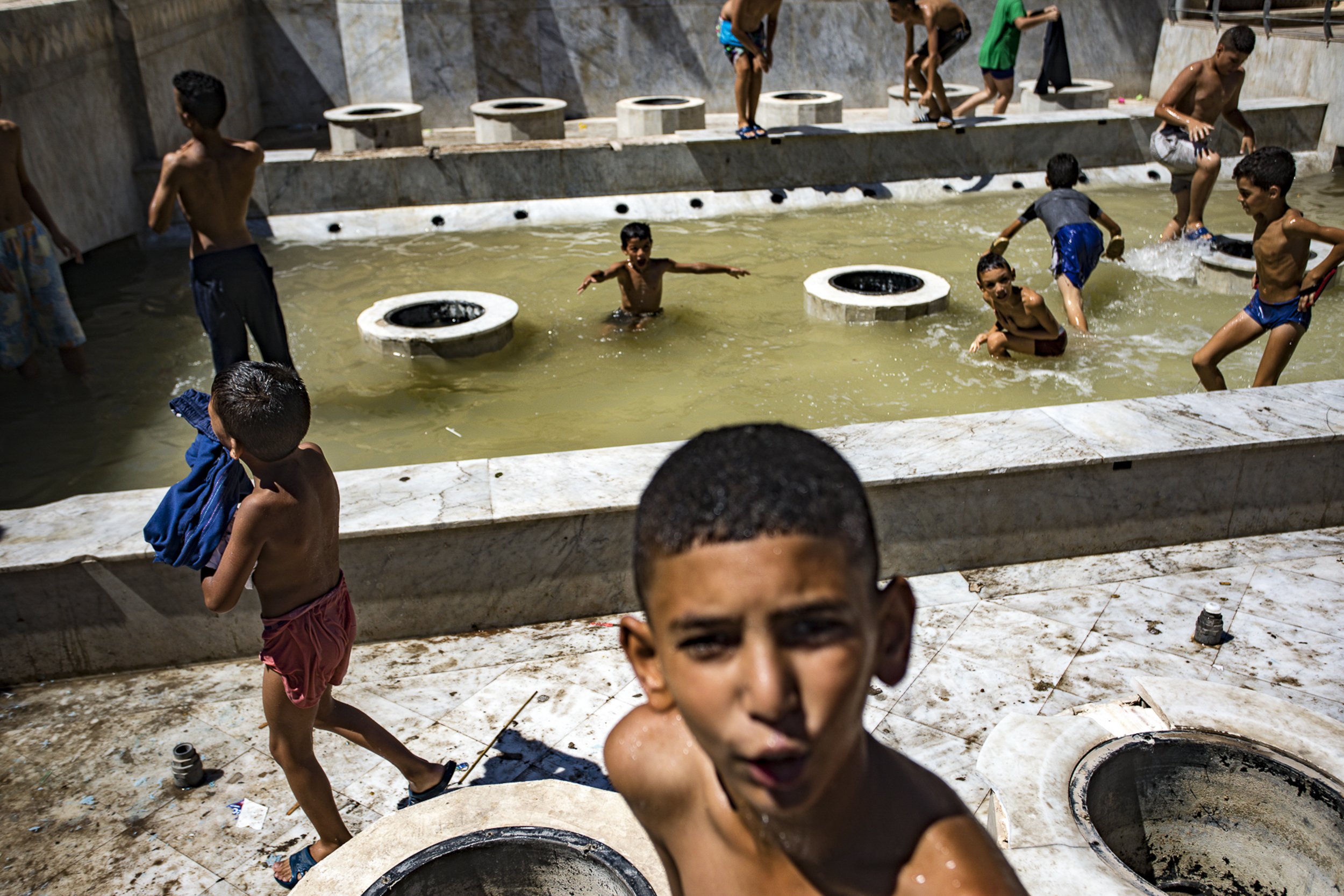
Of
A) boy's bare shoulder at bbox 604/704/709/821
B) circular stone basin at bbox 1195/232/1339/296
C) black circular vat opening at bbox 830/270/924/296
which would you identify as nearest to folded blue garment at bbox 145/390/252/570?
boy's bare shoulder at bbox 604/704/709/821

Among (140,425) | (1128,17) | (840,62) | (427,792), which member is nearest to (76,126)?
(140,425)

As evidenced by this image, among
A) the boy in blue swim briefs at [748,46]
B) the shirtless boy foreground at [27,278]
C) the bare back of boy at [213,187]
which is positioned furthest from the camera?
the boy in blue swim briefs at [748,46]

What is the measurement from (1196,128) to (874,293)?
350 cm

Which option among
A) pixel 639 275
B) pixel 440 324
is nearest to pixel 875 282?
pixel 639 275

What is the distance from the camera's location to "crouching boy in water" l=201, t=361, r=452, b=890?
2975 millimetres

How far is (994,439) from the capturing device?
16.3 ft

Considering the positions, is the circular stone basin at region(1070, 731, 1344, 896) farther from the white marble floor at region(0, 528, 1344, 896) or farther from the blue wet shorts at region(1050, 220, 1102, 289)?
the blue wet shorts at region(1050, 220, 1102, 289)

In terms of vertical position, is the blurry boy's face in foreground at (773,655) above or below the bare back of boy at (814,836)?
above

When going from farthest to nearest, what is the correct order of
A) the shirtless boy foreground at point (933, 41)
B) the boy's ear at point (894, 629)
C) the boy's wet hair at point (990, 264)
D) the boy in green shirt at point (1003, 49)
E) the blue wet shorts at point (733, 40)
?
the boy in green shirt at point (1003, 49) < the shirtless boy foreground at point (933, 41) < the blue wet shorts at point (733, 40) < the boy's wet hair at point (990, 264) < the boy's ear at point (894, 629)

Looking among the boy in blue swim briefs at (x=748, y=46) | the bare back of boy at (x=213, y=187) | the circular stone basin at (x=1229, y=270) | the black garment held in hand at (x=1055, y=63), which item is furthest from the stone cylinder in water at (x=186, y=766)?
the black garment held in hand at (x=1055, y=63)

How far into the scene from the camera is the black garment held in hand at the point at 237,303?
647cm

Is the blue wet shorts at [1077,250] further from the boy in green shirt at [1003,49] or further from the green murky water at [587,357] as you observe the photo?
the boy in green shirt at [1003,49]

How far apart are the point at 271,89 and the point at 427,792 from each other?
15495 mm

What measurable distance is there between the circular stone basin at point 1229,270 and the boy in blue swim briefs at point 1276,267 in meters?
2.82
